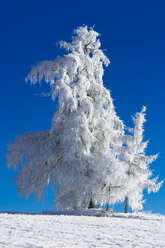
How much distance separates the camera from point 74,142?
17.6m

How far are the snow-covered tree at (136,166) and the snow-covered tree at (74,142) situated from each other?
0.74 m

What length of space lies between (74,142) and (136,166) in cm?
406

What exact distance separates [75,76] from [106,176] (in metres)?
7.07

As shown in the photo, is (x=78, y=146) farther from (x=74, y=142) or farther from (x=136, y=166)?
(x=136, y=166)

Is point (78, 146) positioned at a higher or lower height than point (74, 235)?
higher

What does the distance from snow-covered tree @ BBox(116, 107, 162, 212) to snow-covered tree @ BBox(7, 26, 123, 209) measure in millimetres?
740

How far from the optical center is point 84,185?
17234mm

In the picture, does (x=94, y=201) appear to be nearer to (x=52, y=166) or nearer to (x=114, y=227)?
(x=52, y=166)

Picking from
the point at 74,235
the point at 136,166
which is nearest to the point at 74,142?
the point at 136,166

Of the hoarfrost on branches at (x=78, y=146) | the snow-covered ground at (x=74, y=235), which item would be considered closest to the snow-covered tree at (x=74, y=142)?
the hoarfrost on branches at (x=78, y=146)

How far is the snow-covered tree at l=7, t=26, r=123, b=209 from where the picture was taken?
1747cm

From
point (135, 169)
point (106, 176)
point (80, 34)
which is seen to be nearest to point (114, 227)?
point (106, 176)

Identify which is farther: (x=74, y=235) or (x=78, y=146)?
(x=78, y=146)

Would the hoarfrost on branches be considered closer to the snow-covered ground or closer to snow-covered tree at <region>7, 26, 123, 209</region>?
snow-covered tree at <region>7, 26, 123, 209</region>
